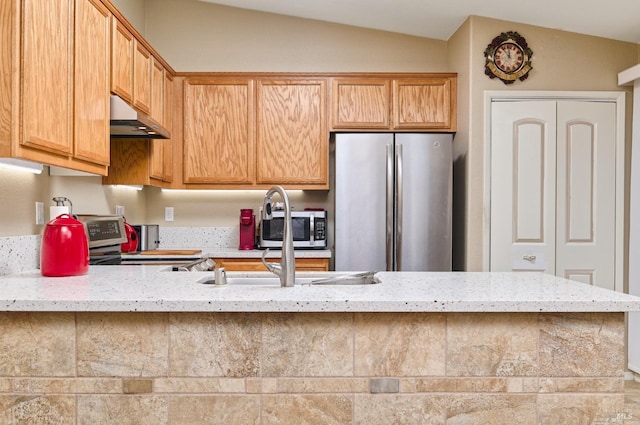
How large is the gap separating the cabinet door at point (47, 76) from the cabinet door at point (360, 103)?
210 centimetres

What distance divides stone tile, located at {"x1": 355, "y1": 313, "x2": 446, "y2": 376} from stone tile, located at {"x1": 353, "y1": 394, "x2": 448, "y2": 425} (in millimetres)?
75

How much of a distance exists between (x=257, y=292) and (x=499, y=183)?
2464 millimetres

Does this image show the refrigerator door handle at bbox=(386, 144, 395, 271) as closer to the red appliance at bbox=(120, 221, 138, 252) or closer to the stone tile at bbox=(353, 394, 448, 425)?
the red appliance at bbox=(120, 221, 138, 252)

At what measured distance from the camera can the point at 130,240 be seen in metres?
3.59

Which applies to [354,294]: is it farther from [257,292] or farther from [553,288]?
[553,288]

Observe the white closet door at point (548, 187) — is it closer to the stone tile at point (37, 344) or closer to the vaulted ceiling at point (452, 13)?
the vaulted ceiling at point (452, 13)

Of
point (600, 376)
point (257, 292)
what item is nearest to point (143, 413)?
point (257, 292)

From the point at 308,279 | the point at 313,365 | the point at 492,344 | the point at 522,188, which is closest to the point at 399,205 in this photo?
the point at 522,188

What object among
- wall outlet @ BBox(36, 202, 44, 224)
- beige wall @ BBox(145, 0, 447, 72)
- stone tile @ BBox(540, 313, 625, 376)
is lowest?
stone tile @ BBox(540, 313, 625, 376)

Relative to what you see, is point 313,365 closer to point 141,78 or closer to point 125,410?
point 125,410

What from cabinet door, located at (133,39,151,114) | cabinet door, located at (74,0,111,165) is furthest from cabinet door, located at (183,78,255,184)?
cabinet door, located at (74,0,111,165)

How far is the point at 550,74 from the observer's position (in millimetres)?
3533

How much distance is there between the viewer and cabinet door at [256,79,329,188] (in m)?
3.90

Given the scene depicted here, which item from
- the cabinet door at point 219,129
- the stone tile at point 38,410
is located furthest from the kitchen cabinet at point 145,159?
the stone tile at point 38,410
